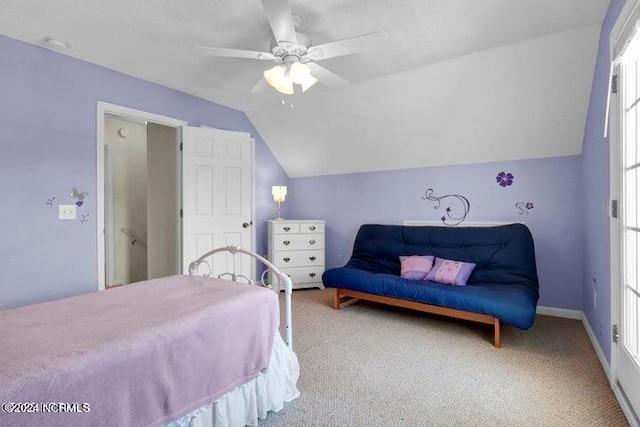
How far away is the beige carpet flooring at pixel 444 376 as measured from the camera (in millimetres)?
1639

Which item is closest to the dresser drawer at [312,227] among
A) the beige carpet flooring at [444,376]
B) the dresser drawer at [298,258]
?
the dresser drawer at [298,258]

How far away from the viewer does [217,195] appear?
3662mm

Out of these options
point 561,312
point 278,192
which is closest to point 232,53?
point 278,192

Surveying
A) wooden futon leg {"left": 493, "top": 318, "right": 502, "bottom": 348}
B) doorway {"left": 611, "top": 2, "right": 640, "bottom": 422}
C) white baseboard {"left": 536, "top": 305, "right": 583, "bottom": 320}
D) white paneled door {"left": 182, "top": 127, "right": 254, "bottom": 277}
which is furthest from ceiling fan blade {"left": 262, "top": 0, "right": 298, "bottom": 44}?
white baseboard {"left": 536, "top": 305, "right": 583, "bottom": 320}

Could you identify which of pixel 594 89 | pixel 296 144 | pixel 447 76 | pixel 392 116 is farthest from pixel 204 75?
pixel 594 89

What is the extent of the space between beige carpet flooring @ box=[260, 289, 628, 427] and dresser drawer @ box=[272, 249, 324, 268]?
4.35ft

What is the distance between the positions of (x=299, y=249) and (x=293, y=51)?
9.03 ft

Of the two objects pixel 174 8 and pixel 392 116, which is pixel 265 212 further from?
pixel 174 8

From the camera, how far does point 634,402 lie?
60.5 inches

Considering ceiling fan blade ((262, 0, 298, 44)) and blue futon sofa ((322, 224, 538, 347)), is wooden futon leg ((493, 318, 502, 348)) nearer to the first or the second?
blue futon sofa ((322, 224, 538, 347))

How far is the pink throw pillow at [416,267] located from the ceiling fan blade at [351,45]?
216cm

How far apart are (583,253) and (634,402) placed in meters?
1.79

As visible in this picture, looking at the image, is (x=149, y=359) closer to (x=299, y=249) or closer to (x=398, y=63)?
(x=398, y=63)

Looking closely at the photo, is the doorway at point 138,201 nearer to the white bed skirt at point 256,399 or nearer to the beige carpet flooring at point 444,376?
the beige carpet flooring at point 444,376
